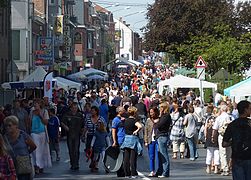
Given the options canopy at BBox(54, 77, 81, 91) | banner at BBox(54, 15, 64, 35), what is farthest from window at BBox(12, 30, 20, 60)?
banner at BBox(54, 15, 64, 35)

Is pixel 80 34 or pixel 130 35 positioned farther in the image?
pixel 130 35

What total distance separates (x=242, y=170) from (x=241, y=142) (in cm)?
43

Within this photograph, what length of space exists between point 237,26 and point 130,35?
120643 millimetres

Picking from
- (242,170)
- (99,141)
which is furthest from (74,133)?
(242,170)

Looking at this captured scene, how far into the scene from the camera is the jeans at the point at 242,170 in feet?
36.9

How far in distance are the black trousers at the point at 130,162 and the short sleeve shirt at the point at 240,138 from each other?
21.3 ft

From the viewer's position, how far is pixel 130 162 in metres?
18.0

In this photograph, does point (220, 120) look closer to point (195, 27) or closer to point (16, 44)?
A: point (195, 27)

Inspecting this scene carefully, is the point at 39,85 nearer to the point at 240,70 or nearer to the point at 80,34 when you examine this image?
the point at 240,70

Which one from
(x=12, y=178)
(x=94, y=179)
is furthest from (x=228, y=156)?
(x=12, y=178)

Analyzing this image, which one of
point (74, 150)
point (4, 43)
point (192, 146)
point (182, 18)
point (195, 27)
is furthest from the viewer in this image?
point (195, 27)

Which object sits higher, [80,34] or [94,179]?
[80,34]

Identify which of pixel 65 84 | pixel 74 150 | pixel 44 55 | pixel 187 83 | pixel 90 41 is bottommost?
pixel 74 150

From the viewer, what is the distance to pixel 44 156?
1927 centimetres
